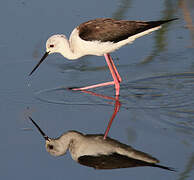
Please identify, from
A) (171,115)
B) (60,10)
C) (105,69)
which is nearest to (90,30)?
(105,69)

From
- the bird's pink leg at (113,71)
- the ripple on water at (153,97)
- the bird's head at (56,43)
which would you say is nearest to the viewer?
the ripple on water at (153,97)

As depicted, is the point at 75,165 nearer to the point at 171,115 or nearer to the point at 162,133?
the point at 162,133

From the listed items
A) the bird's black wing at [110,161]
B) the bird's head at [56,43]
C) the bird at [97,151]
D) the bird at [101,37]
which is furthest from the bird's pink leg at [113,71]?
the bird's black wing at [110,161]

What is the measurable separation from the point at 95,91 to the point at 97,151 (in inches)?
55.4

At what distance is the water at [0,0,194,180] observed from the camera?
15.1ft

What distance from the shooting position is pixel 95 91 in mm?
6094

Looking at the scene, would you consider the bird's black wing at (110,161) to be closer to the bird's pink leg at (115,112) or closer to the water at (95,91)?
the water at (95,91)

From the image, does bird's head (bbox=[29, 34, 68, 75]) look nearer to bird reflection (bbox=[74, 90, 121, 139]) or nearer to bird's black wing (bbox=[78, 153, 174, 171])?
bird reflection (bbox=[74, 90, 121, 139])

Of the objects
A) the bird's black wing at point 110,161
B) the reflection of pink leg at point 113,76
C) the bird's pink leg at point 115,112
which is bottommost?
the bird's black wing at point 110,161

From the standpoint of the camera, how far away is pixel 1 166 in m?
4.59

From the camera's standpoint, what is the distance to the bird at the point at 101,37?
607 centimetres

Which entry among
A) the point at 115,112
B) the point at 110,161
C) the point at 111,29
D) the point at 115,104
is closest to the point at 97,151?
the point at 110,161

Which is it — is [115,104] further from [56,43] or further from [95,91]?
[56,43]

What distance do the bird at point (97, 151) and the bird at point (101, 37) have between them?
113cm
